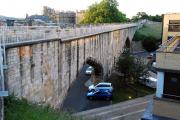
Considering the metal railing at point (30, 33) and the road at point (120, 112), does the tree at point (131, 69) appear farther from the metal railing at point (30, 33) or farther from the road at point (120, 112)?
the metal railing at point (30, 33)

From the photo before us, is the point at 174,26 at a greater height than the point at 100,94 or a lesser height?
greater

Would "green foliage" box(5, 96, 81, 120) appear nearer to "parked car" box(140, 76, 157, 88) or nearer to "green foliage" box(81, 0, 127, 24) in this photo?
"parked car" box(140, 76, 157, 88)

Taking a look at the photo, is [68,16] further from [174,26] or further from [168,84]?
[168,84]

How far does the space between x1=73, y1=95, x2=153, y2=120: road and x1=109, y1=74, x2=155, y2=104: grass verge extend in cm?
214

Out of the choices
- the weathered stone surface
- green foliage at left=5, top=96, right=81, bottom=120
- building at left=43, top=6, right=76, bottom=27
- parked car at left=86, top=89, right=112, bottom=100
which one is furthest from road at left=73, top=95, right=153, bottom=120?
building at left=43, top=6, right=76, bottom=27

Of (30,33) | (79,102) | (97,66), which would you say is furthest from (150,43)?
(30,33)

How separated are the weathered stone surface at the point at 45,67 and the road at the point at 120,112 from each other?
13.8 ft

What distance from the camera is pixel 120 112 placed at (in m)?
27.6

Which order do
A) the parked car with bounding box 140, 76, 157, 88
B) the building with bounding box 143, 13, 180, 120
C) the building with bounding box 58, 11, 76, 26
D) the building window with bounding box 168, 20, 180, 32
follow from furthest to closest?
the building with bounding box 58, 11, 76, 26 → the parked car with bounding box 140, 76, 157, 88 → the building window with bounding box 168, 20, 180, 32 → the building with bounding box 143, 13, 180, 120

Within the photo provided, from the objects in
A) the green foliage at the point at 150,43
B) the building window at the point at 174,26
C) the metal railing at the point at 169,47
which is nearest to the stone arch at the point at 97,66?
the building window at the point at 174,26

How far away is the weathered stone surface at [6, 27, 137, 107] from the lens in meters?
13.8

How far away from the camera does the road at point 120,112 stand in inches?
1024

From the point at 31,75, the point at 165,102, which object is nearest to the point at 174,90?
the point at 165,102

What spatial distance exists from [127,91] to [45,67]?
19696 millimetres
